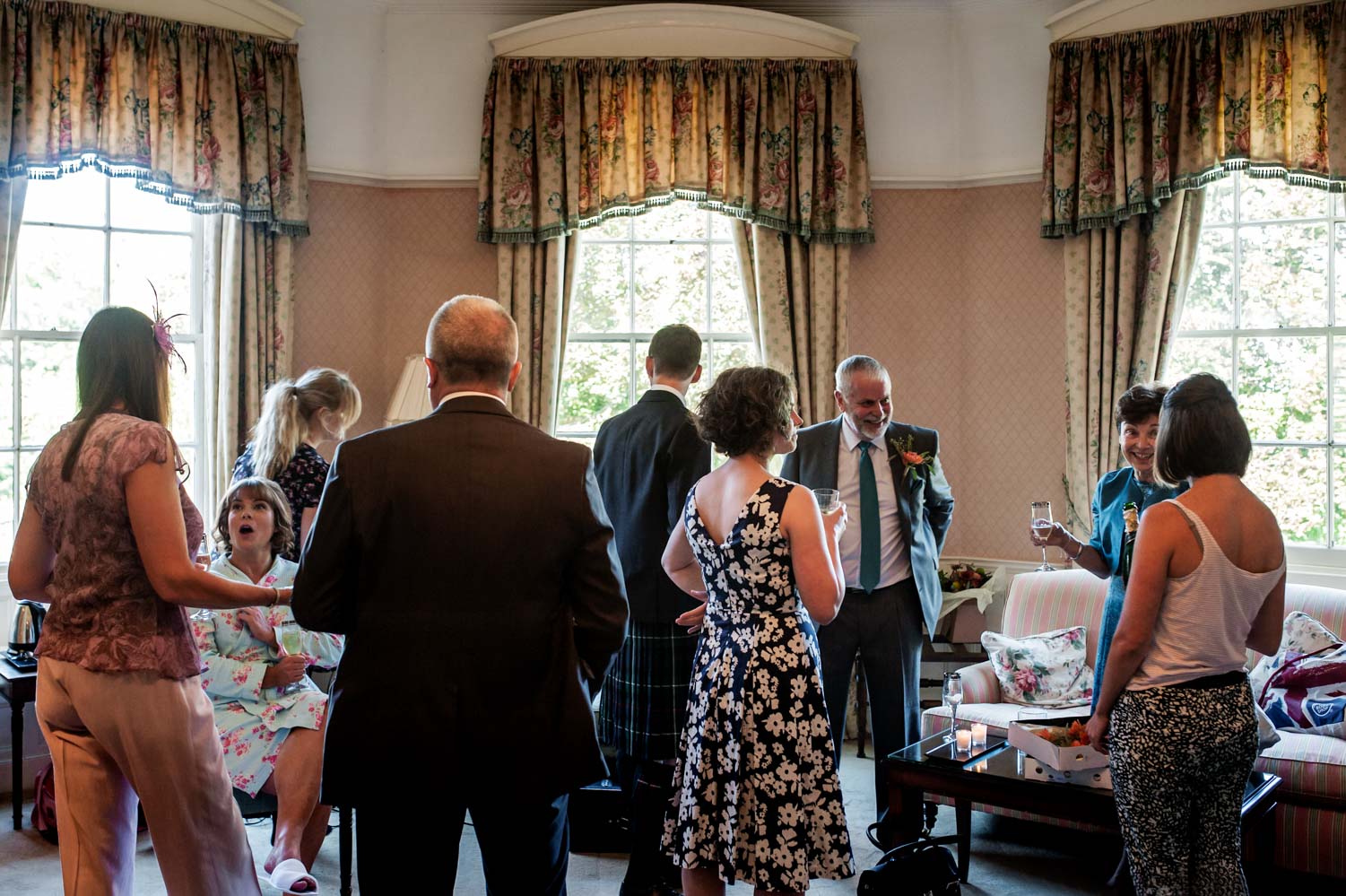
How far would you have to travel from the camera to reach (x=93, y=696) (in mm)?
2277

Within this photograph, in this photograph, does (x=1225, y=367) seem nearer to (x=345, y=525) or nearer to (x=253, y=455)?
(x=253, y=455)

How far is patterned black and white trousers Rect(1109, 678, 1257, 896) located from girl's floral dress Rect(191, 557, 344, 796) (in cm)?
233

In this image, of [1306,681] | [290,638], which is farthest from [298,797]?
[1306,681]

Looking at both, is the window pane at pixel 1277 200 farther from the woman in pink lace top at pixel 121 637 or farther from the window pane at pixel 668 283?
the woman in pink lace top at pixel 121 637

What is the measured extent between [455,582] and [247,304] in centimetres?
369

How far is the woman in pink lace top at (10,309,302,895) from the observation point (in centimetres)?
228

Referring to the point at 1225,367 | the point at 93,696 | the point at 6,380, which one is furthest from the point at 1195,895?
the point at 6,380

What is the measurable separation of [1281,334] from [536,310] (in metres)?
3.55

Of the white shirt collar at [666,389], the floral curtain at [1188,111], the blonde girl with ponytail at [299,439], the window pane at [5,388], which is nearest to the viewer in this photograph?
the white shirt collar at [666,389]

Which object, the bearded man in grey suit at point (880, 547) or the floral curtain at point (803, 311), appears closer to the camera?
the bearded man in grey suit at point (880, 547)

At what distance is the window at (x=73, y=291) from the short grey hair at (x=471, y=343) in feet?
10.8

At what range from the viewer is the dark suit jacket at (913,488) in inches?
161

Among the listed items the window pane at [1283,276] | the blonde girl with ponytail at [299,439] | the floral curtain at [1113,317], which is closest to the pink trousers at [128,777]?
the blonde girl with ponytail at [299,439]

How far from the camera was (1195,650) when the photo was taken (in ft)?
7.84
